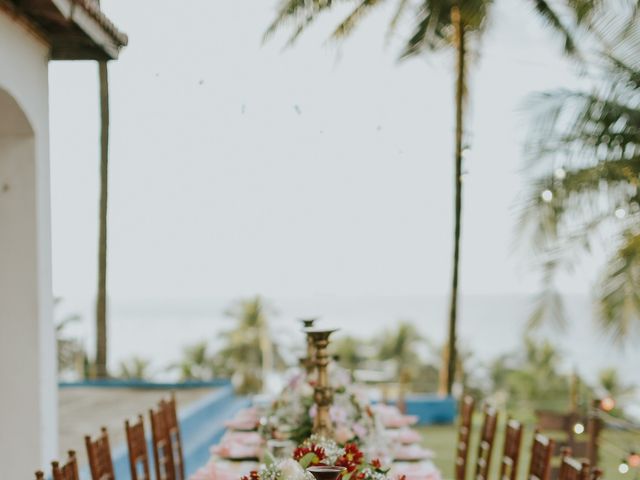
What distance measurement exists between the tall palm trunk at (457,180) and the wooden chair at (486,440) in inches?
228

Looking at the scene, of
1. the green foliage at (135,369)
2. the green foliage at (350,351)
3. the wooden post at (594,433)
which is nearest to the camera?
the wooden post at (594,433)

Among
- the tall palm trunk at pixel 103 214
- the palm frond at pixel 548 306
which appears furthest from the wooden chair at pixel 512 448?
the tall palm trunk at pixel 103 214

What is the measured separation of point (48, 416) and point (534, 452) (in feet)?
10.2

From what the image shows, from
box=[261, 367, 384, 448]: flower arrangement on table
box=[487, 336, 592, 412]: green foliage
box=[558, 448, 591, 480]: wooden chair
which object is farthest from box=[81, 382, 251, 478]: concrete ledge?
box=[487, 336, 592, 412]: green foliage

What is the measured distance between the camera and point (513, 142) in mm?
8477

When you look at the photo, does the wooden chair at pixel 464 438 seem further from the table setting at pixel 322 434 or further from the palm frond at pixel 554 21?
the palm frond at pixel 554 21

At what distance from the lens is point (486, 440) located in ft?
20.1

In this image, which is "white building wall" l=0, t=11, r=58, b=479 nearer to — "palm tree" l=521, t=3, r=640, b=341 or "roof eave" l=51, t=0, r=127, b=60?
"roof eave" l=51, t=0, r=127, b=60

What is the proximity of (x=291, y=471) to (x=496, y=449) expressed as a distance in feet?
25.0

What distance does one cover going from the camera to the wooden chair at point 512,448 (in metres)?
5.38

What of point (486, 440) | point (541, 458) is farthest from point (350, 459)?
point (486, 440)

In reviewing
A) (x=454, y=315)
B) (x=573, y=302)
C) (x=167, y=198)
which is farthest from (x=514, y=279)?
(x=573, y=302)

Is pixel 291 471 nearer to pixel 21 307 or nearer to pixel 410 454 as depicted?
pixel 410 454

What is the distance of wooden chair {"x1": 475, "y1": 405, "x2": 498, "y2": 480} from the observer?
5.98 m
